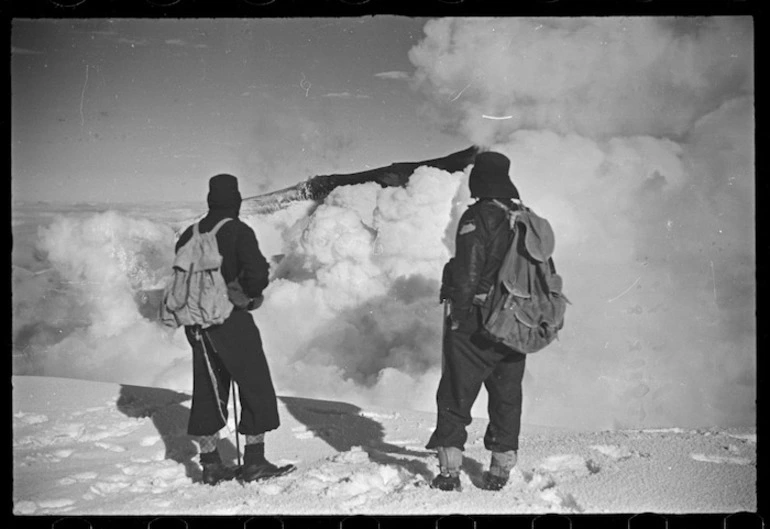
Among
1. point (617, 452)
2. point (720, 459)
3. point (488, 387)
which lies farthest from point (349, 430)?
point (720, 459)

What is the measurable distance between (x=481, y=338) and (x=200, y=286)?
151 cm

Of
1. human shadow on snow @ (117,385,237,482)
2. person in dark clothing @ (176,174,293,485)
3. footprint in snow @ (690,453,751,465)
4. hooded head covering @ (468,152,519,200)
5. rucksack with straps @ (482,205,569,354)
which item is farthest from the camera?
human shadow on snow @ (117,385,237,482)

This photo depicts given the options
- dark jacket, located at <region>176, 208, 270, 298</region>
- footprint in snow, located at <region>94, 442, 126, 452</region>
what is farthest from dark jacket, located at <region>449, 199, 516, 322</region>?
footprint in snow, located at <region>94, 442, 126, 452</region>

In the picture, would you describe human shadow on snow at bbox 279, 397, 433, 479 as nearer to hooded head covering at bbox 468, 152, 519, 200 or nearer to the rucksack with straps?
the rucksack with straps

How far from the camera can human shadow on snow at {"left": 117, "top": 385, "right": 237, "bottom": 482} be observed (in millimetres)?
4914

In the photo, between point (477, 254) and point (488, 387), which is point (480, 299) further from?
point (488, 387)

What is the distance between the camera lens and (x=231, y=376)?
14.6 feet

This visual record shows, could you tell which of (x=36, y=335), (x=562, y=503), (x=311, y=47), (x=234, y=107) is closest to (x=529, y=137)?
(x=311, y=47)

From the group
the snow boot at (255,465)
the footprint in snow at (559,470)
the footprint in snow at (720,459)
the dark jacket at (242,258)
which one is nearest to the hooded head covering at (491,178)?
the dark jacket at (242,258)

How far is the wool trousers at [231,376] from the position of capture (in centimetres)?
440

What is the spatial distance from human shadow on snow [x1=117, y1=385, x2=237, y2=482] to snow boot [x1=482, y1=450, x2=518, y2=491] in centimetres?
158

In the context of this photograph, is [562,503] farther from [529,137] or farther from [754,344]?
[529,137]

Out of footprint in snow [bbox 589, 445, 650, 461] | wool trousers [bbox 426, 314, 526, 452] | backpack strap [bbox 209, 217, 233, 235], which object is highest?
backpack strap [bbox 209, 217, 233, 235]

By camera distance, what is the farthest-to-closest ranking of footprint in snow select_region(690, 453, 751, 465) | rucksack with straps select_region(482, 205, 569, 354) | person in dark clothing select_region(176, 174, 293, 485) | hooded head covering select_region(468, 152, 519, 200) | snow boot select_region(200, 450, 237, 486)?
footprint in snow select_region(690, 453, 751, 465)
snow boot select_region(200, 450, 237, 486)
person in dark clothing select_region(176, 174, 293, 485)
hooded head covering select_region(468, 152, 519, 200)
rucksack with straps select_region(482, 205, 569, 354)
